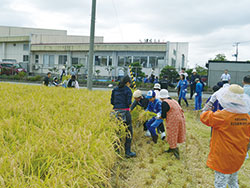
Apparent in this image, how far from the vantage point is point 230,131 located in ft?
10.3

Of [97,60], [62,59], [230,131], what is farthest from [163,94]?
[62,59]

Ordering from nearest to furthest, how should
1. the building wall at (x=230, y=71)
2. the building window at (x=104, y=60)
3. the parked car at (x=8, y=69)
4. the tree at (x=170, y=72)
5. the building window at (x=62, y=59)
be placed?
the building wall at (x=230, y=71) < the tree at (x=170, y=72) < the parked car at (x=8, y=69) < the building window at (x=104, y=60) < the building window at (x=62, y=59)

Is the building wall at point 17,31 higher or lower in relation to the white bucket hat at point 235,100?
higher

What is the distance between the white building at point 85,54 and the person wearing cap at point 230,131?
20.6 metres

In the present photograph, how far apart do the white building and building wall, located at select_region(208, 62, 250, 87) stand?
321 cm

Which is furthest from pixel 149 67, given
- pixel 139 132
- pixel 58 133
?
pixel 58 133

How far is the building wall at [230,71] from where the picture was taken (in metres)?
21.8

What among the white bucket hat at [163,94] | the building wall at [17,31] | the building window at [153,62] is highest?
the building wall at [17,31]

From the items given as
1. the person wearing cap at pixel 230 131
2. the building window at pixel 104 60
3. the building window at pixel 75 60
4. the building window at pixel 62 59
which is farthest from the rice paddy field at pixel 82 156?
the building window at pixel 62 59

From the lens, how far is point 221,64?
22844 mm

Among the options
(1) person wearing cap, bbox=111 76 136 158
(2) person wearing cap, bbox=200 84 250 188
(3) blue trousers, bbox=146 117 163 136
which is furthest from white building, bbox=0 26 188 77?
(2) person wearing cap, bbox=200 84 250 188

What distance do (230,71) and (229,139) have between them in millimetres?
20786

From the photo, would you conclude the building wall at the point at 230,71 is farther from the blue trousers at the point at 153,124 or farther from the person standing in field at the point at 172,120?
the person standing in field at the point at 172,120

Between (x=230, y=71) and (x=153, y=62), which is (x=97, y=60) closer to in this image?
(x=153, y=62)
